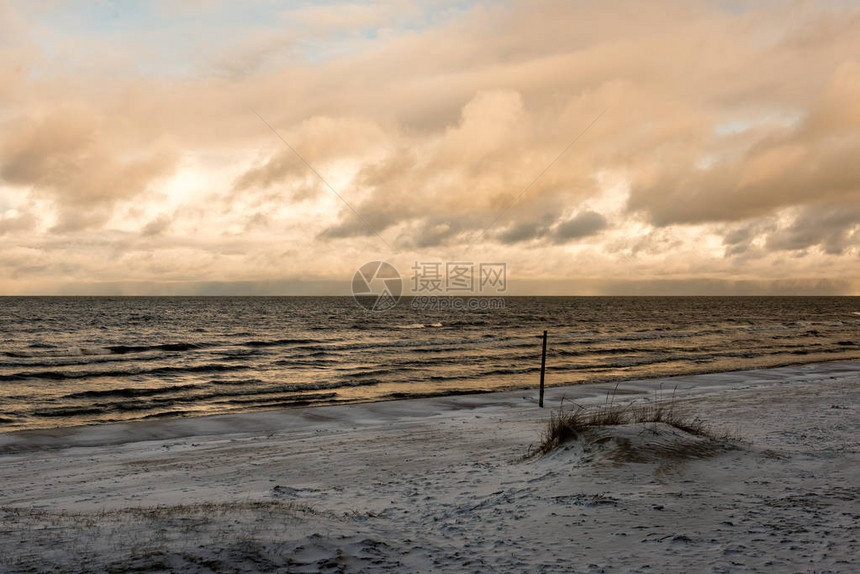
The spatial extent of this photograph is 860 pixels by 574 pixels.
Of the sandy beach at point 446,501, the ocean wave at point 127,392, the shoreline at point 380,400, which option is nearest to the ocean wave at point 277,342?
the ocean wave at point 127,392

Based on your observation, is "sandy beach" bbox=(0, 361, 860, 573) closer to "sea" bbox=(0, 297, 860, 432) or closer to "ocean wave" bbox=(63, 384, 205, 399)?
"sea" bbox=(0, 297, 860, 432)

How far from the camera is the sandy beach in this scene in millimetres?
5023

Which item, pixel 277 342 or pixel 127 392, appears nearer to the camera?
pixel 127 392

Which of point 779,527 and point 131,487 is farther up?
point 779,527

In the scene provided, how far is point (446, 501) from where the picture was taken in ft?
23.7

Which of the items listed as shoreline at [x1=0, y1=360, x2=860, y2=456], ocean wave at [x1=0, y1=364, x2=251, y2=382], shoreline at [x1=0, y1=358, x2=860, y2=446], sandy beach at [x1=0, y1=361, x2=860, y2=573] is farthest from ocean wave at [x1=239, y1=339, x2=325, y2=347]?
sandy beach at [x1=0, y1=361, x2=860, y2=573]

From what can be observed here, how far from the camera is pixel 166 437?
15.2 metres

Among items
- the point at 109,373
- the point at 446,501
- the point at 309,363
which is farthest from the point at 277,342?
the point at 446,501

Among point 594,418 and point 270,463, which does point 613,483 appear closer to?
point 594,418

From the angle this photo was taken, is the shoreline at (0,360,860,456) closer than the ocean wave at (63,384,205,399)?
Yes

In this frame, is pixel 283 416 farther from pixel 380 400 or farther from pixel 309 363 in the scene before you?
pixel 309 363

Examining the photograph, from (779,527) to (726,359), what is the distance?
33171 millimetres

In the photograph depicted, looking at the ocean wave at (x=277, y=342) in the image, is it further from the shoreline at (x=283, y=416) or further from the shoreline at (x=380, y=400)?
the shoreline at (x=283, y=416)

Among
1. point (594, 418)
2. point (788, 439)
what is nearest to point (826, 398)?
point (788, 439)
